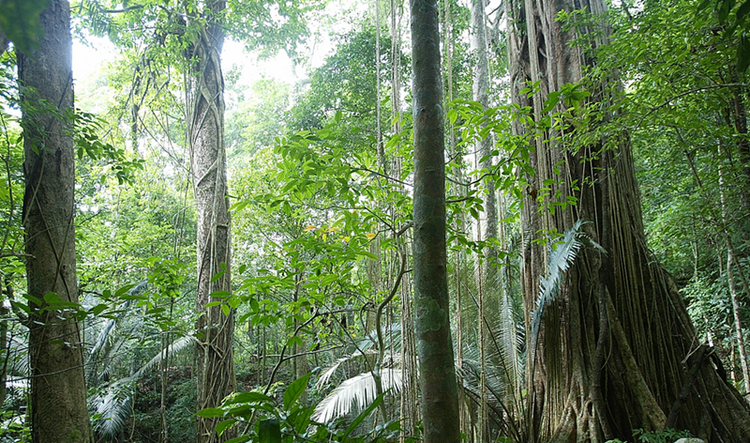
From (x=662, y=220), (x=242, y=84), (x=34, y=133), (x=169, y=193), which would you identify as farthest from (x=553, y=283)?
(x=242, y=84)

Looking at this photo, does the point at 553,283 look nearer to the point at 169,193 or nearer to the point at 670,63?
the point at 670,63

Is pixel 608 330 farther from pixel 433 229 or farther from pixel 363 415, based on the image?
pixel 363 415

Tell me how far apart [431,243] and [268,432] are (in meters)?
0.57

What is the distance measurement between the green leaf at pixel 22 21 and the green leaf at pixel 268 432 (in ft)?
2.13

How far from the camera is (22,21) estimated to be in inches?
13.2

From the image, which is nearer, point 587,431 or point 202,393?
point 587,431

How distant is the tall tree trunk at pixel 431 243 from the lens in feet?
3.16

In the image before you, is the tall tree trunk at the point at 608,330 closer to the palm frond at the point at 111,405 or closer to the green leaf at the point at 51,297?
the green leaf at the point at 51,297

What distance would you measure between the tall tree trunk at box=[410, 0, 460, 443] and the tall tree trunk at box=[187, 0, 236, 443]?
2177mm

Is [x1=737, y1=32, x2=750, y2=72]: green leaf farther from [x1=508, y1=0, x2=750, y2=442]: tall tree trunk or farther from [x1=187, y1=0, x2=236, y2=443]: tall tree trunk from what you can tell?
[x1=187, y1=0, x2=236, y2=443]: tall tree trunk

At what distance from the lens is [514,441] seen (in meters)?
2.52

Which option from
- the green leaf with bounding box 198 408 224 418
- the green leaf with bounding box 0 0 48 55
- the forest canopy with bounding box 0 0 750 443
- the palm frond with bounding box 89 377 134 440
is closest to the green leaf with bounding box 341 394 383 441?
the forest canopy with bounding box 0 0 750 443

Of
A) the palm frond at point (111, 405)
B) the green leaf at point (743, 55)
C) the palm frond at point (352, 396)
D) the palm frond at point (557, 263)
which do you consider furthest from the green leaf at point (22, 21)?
the palm frond at point (111, 405)

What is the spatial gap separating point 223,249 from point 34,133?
1.57 m
